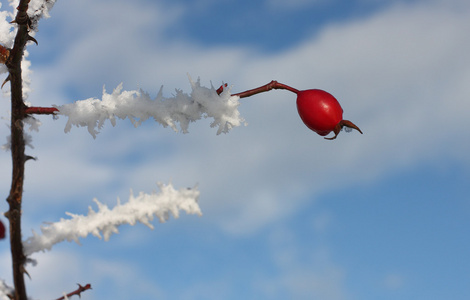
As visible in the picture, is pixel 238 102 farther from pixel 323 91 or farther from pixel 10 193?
pixel 10 193

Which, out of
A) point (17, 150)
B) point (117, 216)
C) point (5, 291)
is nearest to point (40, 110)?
point (17, 150)

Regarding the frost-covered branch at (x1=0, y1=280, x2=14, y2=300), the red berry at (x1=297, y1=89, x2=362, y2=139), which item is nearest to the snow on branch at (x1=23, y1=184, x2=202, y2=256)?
the frost-covered branch at (x1=0, y1=280, x2=14, y2=300)

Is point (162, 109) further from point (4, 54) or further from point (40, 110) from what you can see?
point (4, 54)

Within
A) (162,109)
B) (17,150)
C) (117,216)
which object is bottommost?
(117,216)

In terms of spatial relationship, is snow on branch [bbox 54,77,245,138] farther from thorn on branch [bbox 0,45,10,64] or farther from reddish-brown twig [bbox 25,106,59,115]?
thorn on branch [bbox 0,45,10,64]

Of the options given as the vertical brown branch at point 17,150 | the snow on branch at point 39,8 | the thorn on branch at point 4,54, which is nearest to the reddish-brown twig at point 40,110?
the vertical brown branch at point 17,150

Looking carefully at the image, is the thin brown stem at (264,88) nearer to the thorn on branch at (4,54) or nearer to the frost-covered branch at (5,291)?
the thorn on branch at (4,54)
